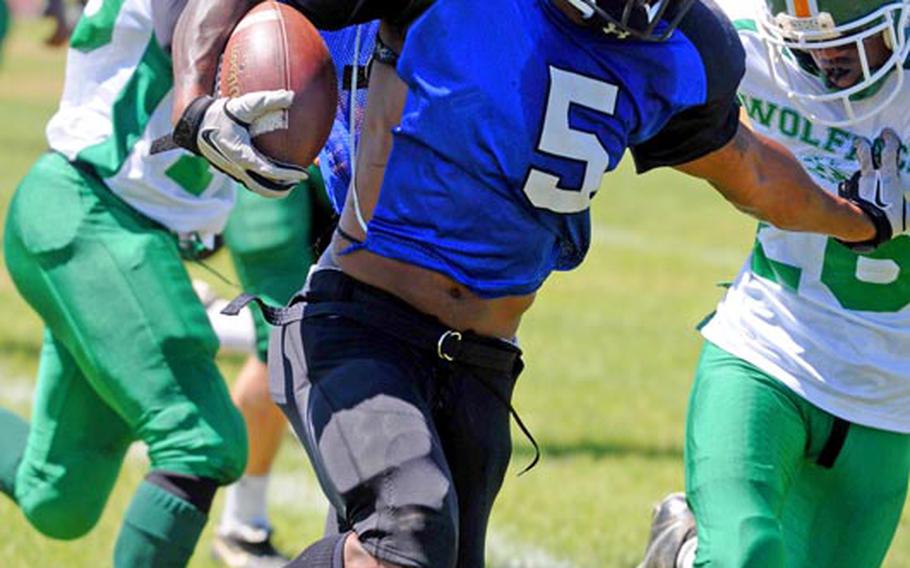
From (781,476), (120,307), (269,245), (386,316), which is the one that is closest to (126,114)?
(120,307)

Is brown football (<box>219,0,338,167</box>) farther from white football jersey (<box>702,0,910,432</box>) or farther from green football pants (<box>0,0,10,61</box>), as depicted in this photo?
green football pants (<box>0,0,10,61</box>)

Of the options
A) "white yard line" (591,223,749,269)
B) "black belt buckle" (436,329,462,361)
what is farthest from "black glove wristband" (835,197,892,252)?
"white yard line" (591,223,749,269)

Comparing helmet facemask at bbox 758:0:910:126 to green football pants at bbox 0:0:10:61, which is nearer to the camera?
helmet facemask at bbox 758:0:910:126

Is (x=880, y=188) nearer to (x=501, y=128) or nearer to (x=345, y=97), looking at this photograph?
(x=501, y=128)

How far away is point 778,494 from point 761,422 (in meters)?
0.15

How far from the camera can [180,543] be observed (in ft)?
13.9

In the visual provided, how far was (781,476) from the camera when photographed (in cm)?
393

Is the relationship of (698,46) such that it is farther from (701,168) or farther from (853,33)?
(853,33)

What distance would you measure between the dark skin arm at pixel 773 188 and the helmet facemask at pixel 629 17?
347mm

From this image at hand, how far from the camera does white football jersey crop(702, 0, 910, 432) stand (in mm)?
4031

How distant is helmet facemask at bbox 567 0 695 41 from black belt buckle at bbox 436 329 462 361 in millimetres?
587

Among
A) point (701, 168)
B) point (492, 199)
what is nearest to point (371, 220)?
point (492, 199)

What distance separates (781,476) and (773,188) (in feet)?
2.18

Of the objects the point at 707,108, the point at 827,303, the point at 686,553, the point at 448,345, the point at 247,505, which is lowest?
the point at 247,505
